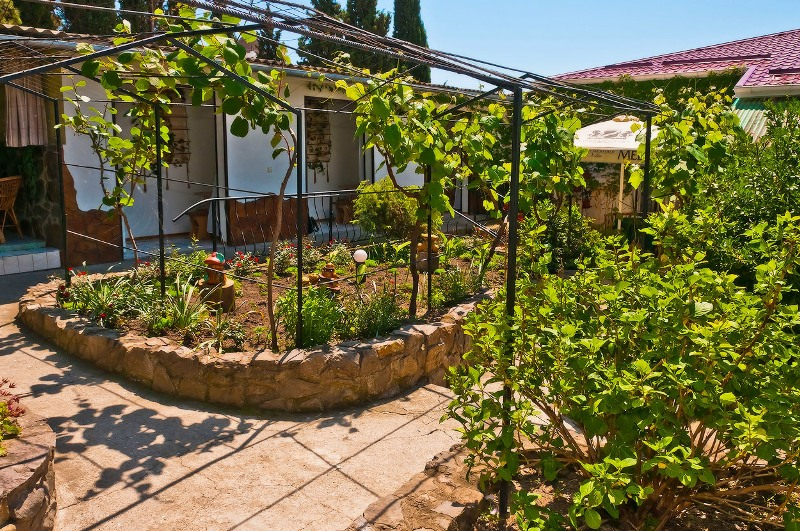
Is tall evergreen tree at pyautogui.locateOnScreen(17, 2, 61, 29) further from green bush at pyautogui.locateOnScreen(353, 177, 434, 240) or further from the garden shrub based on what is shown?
the garden shrub

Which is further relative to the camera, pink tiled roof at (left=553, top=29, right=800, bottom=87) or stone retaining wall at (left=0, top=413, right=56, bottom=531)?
pink tiled roof at (left=553, top=29, right=800, bottom=87)

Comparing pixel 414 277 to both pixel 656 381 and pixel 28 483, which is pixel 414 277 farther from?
pixel 28 483

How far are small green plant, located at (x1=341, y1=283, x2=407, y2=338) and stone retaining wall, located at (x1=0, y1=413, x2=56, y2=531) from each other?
258cm

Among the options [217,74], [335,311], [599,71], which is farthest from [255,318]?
[599,71]

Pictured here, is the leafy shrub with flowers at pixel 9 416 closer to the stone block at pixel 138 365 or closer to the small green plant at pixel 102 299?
the stone block at pixel 138 365

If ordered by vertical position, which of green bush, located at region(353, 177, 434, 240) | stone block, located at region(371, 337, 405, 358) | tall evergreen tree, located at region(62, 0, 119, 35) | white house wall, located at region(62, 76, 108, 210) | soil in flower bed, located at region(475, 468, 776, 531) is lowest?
soil in flower bed, located at region(475, 468, 776, 531)

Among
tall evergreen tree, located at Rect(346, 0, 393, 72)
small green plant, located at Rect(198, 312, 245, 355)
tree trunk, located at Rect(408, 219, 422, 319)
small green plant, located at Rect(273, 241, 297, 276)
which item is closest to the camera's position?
small green plant, located at Rect(198, 312, 245, 355)

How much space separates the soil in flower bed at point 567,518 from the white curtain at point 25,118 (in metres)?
7.65

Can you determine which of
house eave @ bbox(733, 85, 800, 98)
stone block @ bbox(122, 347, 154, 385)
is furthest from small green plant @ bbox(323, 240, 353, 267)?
house eave @ bbox(733, 85, 800, 98)

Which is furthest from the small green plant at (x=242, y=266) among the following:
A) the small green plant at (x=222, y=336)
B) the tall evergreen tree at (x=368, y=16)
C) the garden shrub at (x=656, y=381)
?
the tall evergreen tree at (x=368, y=16)

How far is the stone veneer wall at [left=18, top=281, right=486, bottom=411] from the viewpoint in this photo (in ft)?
16.5

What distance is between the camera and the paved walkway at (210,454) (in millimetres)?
3658

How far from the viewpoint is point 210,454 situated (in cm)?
434

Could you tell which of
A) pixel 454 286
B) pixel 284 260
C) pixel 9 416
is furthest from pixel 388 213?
pixel 9 416
